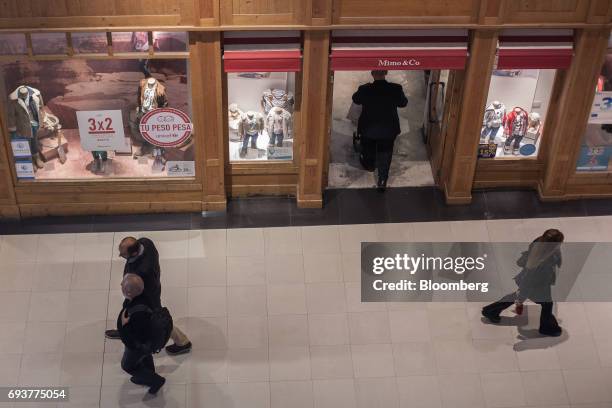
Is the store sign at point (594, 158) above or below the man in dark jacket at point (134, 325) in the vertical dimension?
above

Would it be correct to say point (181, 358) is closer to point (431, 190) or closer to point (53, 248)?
point (53, 248)

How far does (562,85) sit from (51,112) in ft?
20.8

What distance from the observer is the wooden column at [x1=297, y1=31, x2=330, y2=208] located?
33.2 feet

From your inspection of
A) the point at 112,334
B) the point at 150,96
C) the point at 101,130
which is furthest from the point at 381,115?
the point at 112,334

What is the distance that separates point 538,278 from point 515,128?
280cm

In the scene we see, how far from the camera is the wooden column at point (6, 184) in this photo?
10.5 meters

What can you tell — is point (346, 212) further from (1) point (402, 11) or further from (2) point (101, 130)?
(2) point (101, 130)

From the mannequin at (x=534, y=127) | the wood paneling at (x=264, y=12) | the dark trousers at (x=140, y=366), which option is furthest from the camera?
the mannequin at (x=534, y=127)

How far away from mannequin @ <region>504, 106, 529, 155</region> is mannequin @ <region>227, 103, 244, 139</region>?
3.47 metres

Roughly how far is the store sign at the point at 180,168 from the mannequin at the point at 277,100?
1189mm

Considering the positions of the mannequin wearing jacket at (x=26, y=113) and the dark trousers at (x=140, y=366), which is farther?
the mannequin wearing jacket at (x=26, y=113)

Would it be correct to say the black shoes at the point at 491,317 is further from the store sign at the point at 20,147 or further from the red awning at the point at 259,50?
the store sign at the point at 20,147

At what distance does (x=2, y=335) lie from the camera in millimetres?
9523

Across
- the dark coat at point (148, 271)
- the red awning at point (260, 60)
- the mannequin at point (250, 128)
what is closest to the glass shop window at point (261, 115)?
the mannequin at point (250, 128)
